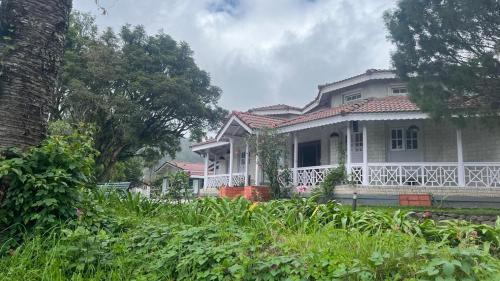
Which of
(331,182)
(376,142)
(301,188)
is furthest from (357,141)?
(301,188)

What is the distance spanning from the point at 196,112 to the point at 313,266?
23.9 m

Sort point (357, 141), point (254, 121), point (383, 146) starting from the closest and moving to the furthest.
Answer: point (383, 146) → point (357, 141) → point (254, 121)

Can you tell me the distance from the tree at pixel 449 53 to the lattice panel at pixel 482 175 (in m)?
3.15

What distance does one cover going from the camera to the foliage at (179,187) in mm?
6680

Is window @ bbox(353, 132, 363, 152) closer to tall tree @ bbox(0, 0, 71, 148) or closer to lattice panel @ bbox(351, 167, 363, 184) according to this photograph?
lattice panel @ bbox(351, 167, 363, 184)

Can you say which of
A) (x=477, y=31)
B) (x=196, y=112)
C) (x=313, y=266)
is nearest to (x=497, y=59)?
(x=477, y=31)

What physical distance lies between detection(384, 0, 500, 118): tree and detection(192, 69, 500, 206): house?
0.74 m

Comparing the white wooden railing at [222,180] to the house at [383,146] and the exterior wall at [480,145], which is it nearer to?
the house at [383,146]

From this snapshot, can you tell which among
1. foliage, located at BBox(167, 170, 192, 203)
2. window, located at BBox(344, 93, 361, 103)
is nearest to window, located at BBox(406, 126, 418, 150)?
window, located at BBox(344, 93, 361, 103)

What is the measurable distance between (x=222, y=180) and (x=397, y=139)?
907cm

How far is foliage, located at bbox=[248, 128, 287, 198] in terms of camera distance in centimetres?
1473

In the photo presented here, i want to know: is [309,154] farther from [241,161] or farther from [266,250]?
[266,250]

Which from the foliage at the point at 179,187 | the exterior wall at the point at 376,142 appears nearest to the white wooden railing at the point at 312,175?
the exterior wall at the point at 376,142

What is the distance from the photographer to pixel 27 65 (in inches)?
176
